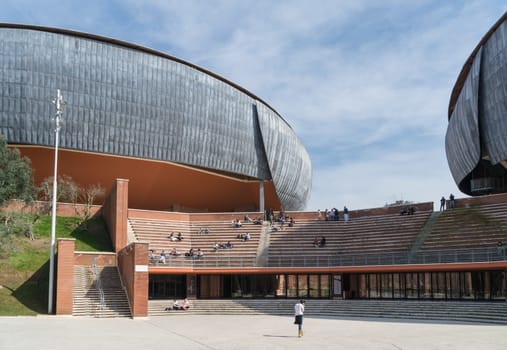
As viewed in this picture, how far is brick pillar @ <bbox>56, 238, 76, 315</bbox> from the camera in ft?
109

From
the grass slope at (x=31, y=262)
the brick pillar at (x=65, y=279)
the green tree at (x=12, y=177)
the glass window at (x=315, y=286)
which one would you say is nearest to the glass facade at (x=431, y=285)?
the glass window at (x=315, y=286)

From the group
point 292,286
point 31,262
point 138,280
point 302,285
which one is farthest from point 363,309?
point 31,262

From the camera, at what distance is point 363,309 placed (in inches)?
1436

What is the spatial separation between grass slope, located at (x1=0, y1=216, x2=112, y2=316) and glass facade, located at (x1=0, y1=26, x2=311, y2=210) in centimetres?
943

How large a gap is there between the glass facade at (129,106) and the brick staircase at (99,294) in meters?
16.5

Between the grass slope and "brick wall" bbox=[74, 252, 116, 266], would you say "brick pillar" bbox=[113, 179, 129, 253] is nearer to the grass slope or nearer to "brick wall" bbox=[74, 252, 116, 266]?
the grass slope

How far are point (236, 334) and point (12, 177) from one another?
20443 mm

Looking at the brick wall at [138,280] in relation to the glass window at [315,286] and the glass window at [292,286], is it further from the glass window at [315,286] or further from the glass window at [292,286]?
the glass window at [315,286]

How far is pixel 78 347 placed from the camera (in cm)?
1948

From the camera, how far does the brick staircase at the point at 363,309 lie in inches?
1248

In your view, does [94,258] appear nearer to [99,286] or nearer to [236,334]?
[99,286]

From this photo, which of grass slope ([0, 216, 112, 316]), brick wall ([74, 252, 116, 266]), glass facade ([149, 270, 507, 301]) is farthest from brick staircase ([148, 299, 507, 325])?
grass slope ([0, 216, 112, 316])

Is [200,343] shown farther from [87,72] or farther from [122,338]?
[87,72]

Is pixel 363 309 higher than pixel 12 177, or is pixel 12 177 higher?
pixel 12 177
